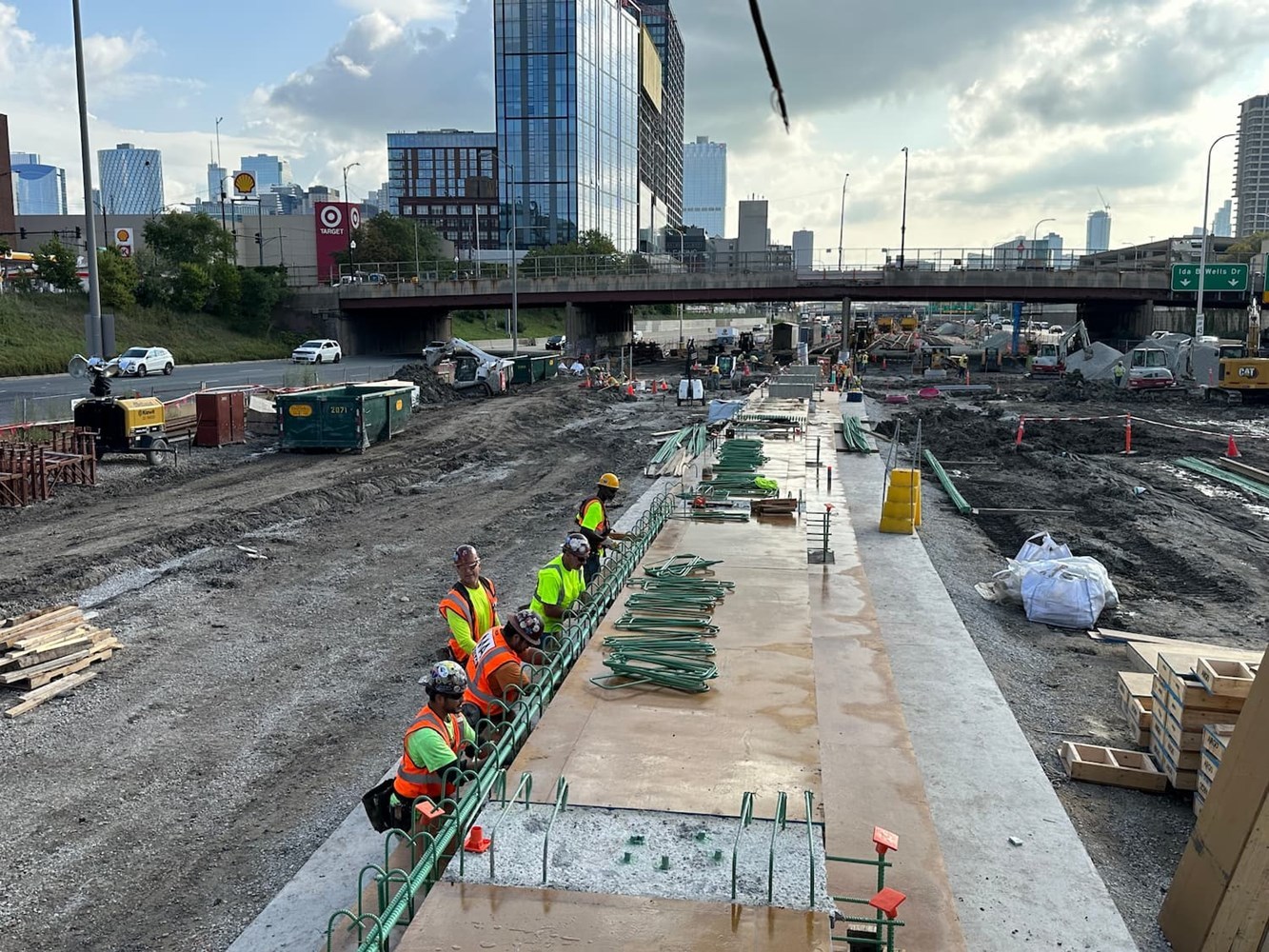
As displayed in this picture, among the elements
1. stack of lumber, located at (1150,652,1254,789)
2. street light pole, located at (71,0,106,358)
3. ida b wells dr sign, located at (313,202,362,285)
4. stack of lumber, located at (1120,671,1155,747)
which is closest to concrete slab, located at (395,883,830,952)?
stack of lumber, located at (1150,652,1254,789)

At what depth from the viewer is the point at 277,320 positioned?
224ft

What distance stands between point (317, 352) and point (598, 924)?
189 ft

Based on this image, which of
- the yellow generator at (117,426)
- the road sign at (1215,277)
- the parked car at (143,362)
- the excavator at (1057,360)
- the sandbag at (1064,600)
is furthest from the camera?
the excavator at (1057,360)

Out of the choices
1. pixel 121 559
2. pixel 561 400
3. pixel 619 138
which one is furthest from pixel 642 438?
pixel 619 138

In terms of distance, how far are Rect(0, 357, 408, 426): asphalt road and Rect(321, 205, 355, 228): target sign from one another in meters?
22.3

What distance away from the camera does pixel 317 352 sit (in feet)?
192

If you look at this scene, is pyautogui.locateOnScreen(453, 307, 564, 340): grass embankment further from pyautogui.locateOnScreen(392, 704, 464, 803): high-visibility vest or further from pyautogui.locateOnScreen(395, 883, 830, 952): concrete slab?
pyautogui.locateOnScreen(395, 883, 830, 952): concrete slab

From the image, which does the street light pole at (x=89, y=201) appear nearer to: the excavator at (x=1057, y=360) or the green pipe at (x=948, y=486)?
the green pipe at (x=948, y=486)

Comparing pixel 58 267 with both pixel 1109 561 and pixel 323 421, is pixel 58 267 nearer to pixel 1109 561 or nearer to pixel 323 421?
pixel 323 421

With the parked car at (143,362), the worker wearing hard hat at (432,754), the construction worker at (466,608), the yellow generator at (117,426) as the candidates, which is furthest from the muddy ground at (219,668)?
the parked car at (143,362)

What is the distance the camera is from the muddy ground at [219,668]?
281 inches

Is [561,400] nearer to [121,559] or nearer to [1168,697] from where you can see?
[121,559]

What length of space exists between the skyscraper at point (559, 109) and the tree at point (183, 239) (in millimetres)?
69084

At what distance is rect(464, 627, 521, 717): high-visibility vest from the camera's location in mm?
7867
